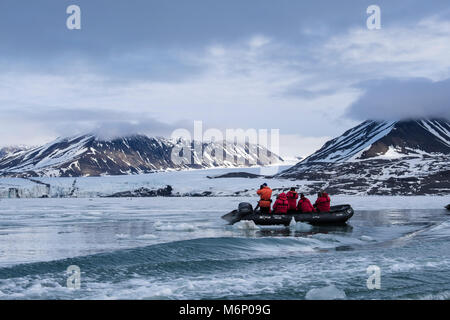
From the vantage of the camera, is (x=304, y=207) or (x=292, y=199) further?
(x=292, y=199)

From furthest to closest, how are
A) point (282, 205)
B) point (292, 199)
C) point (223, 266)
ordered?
point (292, 199) → point (282, 205) → point (223, 266)

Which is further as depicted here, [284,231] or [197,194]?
[197,194]

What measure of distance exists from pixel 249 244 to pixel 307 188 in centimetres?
11805

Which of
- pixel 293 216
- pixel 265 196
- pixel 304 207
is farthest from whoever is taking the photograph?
pixel 304 207

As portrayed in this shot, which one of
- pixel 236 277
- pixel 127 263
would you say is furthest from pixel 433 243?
pixel 127 263

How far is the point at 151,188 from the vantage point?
361 ft

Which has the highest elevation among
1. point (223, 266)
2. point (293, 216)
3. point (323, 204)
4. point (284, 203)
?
point (284, 203)

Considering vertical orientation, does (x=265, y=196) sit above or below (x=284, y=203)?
above

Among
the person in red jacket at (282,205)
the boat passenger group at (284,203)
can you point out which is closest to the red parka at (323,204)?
the boat passenger group at (284,203)

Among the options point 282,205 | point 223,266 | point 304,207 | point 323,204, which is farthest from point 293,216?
point 223,266

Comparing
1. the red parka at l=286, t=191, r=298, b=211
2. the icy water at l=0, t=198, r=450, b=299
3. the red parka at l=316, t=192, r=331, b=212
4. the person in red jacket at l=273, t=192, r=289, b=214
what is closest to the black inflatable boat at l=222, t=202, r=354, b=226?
the person in red jacket at l=273, t=192, r=289, b=214

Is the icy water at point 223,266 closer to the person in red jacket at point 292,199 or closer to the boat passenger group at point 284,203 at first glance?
the boat passenger group at point 284,203

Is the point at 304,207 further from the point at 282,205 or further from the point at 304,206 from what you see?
the point at 282,205
